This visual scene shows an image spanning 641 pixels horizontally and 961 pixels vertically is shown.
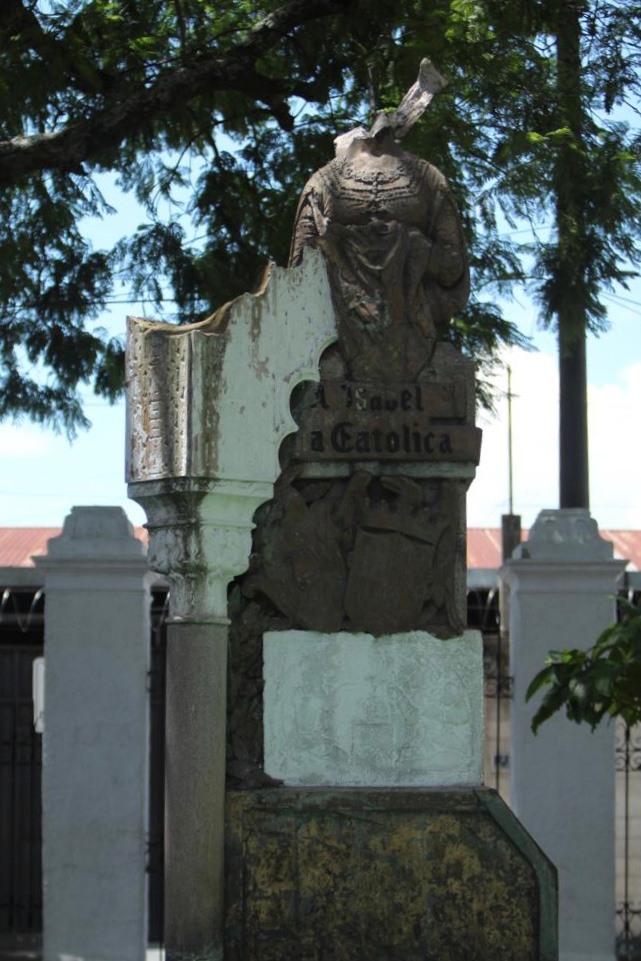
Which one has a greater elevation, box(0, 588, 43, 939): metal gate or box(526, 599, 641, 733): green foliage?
box(526, 599, 641, 733): green foliage

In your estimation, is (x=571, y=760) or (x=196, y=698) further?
(x=571, y=760)

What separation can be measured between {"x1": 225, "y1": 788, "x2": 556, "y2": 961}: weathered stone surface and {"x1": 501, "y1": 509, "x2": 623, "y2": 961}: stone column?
432 cm

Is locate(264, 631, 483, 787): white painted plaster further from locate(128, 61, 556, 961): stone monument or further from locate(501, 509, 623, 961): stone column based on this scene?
locate(501, 509, 623, 961): stone column

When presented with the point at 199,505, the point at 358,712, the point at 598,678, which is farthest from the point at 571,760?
the point at 199,505

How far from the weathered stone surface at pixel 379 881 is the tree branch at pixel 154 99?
496 centimetres

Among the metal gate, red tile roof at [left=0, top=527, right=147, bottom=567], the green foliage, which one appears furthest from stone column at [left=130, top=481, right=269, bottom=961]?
red tile roof at [left=0, top=527, right=147, bottom=567]

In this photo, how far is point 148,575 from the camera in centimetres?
995

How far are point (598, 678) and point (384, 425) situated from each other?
186 centimetres

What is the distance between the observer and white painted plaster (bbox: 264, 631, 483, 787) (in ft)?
18.9

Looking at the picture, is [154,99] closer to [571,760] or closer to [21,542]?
[571,760]

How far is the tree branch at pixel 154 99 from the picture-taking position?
9.70m

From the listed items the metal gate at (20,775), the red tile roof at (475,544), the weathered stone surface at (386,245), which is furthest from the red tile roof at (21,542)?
the weathered stone surface at (386,245)

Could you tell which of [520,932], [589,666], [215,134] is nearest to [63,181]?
[215,134]

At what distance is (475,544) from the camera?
24.0 meters
